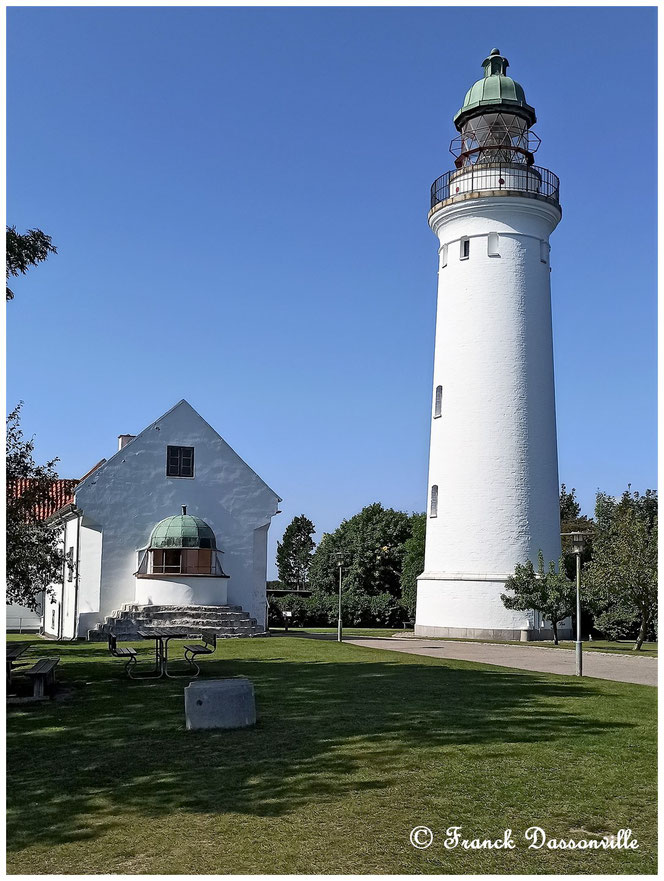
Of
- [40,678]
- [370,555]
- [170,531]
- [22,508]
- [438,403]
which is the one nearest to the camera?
[40,678]

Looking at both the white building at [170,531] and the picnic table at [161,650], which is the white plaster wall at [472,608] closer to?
the white building at [170,531]

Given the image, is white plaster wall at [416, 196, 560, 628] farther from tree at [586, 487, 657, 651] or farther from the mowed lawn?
the mowed lawn

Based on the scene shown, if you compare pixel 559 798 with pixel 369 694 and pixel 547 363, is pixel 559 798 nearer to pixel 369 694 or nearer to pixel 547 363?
pixel 369 694

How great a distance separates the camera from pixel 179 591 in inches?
1205

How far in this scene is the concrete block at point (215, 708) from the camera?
10922 millimetres

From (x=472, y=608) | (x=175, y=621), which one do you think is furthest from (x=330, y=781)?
(x=472, y=608)

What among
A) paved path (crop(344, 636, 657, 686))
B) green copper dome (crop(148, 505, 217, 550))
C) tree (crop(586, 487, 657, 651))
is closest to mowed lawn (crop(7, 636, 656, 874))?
paved path (crop(344, 636, 657, 686))

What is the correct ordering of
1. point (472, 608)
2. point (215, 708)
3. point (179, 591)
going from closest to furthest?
point (215, 708) < point (179, 591) < point (472, 608)

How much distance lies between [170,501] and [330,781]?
25.1 metres

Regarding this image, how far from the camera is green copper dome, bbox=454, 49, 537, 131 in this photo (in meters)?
32.9

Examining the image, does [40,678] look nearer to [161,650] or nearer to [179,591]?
[161,650]

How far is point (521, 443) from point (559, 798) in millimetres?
24113

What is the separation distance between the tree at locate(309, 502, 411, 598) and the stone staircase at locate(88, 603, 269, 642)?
19.6 meters

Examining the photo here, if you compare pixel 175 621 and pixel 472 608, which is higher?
pixel 472 608
